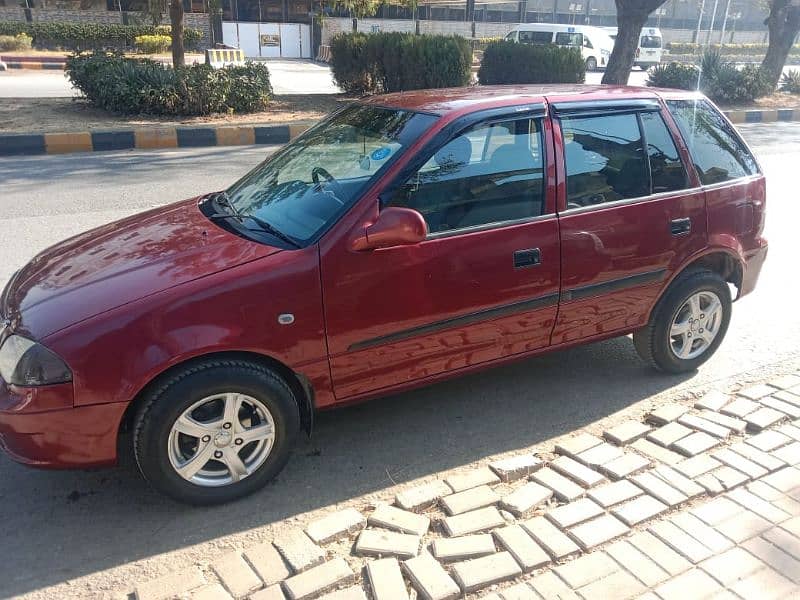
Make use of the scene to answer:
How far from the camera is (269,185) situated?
137 inches

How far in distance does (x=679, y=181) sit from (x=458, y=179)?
1375 millimetres

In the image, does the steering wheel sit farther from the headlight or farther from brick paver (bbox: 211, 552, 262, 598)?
brick paver (bbox: 211, 552, 262, 598)

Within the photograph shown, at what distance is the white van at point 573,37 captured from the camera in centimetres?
2970

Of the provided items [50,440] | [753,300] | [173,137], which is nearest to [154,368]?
[50,440]

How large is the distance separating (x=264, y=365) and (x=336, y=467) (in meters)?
0.65

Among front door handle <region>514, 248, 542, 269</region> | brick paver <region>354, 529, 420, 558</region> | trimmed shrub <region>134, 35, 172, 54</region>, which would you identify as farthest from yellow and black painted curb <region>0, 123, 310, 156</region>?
trimmed shrub <region>134, 35, 172, 54</region>

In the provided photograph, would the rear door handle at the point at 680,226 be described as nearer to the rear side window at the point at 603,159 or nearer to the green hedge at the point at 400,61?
the rear side window at the point at 603,159

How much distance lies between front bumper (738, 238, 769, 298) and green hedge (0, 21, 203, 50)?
30554 millimetres

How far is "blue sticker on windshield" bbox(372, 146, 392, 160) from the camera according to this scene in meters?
3.08

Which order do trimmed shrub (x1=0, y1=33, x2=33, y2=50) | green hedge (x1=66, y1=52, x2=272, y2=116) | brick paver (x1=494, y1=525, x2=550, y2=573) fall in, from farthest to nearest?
1. trimmed shrub (x1=0, y1=33, x2=33, y2=50)
2. green hedge (x1=66, y1=52, x2=272, y2=116)
3. brick paver (x1=494, y1=525, x2=550, y2=573)

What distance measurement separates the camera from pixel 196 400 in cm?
259

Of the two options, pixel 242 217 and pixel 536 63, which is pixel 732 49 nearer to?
pixel 536 63

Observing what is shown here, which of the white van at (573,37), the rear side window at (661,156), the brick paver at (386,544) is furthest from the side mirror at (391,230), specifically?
the white van at (573,37)

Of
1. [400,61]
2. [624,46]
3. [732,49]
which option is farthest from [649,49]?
[400,61]
